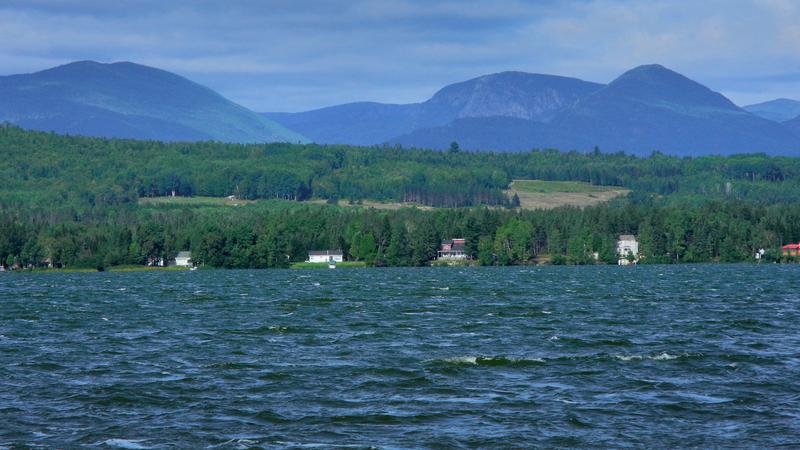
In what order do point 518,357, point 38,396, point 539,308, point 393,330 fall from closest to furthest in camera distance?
point 38,396, point 518,357, point 393,330, point 539,308

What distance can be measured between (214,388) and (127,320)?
116 feet

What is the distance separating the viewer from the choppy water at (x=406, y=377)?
36.1 m

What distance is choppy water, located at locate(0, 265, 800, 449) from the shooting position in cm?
3606

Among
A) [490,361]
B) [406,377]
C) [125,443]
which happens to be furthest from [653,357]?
[125,443]

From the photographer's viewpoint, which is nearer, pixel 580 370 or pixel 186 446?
pixel 186 446

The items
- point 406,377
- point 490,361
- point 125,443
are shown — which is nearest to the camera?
point 125,443

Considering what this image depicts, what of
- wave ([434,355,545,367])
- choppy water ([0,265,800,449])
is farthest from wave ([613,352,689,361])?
wave ([434,355,545,367])

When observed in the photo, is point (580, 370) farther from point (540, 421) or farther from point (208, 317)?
point (208, 317)

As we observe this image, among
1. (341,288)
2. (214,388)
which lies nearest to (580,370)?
(214,388)

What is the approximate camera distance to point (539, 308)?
3351 inches

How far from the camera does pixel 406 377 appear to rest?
4681 cm

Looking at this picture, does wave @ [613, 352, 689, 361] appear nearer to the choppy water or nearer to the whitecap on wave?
the choppy water

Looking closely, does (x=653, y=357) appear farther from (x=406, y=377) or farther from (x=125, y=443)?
(x=125, y=443)

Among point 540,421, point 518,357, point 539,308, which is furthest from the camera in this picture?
point 539,308
